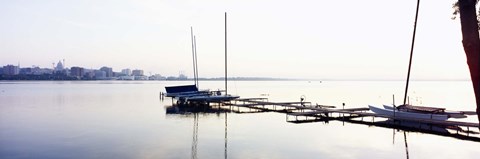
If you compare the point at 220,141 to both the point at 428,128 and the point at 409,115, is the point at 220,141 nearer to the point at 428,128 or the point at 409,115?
the point at 409,115

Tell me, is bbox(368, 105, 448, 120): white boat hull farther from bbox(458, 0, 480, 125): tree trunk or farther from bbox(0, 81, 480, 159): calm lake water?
bbox(458, 0, 480, 125): tree trunk

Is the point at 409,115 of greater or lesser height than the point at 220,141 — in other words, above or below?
above

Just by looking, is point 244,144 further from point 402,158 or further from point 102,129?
point 102,129

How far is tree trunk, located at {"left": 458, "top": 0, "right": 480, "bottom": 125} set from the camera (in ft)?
15.8

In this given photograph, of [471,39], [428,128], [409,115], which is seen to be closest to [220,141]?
[409,115]

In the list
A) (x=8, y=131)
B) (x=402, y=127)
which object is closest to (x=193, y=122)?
(x=8, y=131)

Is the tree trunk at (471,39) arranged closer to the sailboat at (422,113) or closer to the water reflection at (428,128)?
the water reflection at (428,128)

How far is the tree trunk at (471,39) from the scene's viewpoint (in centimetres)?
481

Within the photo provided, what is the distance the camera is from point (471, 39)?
483 cm

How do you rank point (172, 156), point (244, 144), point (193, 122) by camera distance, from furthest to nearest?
point (193, 122) → point (244, 144) → point (172, 156)

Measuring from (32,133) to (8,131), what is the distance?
7.31ft

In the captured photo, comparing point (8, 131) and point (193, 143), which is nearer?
point (193, 143)

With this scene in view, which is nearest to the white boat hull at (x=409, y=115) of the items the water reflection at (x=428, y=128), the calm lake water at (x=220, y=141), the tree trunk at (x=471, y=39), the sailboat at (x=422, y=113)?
the sailboat at (x=422, y=113)

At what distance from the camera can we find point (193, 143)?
21281mm
